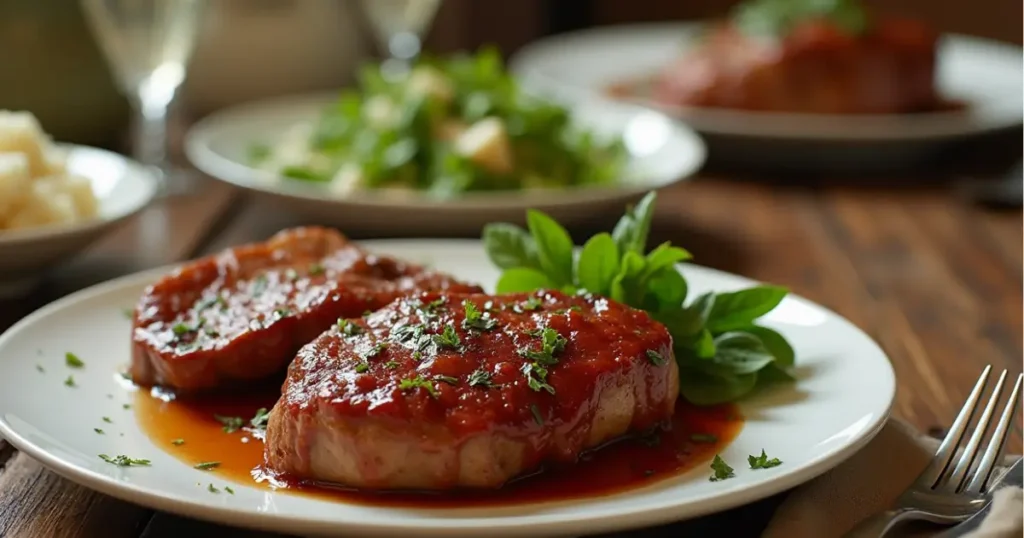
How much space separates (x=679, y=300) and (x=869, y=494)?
1.68ft

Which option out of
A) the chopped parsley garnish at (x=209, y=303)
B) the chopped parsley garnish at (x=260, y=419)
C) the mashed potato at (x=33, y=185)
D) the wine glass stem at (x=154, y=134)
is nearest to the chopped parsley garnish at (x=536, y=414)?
the chopped parsley garnish at (x=260, y=419)

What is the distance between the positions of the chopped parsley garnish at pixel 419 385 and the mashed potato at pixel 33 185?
143 cm

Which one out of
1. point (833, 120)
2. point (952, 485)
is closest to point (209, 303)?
point (952, 485)

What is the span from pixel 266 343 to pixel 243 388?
0.12 meters

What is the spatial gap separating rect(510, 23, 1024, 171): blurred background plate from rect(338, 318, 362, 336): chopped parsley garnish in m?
2.54

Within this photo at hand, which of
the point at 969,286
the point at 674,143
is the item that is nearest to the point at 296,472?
the point at 969,286

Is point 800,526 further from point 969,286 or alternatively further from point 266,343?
point 969,286

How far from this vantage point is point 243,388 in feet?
7.25

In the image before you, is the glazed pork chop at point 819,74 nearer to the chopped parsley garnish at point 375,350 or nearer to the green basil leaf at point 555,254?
the green basil leaf at point 555,254

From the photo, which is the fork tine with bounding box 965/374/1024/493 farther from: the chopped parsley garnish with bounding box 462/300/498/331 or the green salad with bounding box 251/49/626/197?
the green salad with bounding box 251/49/626/197

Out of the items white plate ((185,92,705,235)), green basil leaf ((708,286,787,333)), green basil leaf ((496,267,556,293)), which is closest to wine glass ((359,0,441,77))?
white plate ((185,92,705,235))

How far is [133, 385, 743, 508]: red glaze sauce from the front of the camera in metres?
1.73

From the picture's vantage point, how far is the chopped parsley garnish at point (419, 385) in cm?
174

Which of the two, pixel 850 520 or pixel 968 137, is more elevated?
pixel 850 520
